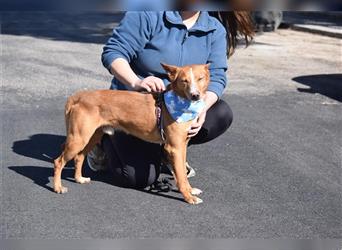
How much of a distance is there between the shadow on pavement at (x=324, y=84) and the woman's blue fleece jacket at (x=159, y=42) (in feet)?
12.6

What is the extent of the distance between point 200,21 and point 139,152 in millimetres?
1048

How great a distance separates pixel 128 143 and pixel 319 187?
4.70 feet

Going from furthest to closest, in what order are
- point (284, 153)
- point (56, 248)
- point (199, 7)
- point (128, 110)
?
point (284, 153), point (128, 110), point (56, 248), point (199, 7)

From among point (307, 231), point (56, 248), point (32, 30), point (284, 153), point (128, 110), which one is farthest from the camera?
point (32, 30)

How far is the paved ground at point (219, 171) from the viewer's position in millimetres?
3684

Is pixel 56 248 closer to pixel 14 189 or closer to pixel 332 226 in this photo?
pixel 14 189

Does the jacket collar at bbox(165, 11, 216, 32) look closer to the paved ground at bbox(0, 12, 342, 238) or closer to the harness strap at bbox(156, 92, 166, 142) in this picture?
the harness strap at bbox(156, 92, 166, 142)

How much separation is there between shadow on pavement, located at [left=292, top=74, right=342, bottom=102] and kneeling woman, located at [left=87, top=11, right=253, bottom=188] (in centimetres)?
368

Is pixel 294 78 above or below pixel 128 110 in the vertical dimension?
below

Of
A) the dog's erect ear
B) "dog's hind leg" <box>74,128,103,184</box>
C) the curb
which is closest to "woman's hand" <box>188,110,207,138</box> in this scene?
the dog's erect ear

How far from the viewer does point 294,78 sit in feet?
29.8

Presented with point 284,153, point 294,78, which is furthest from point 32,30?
point 284,153

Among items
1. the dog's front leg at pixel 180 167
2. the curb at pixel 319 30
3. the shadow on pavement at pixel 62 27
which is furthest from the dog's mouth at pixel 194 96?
the curb at pixel 319 30

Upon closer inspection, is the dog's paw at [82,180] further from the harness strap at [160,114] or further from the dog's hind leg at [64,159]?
the harness strap at [160,114]
